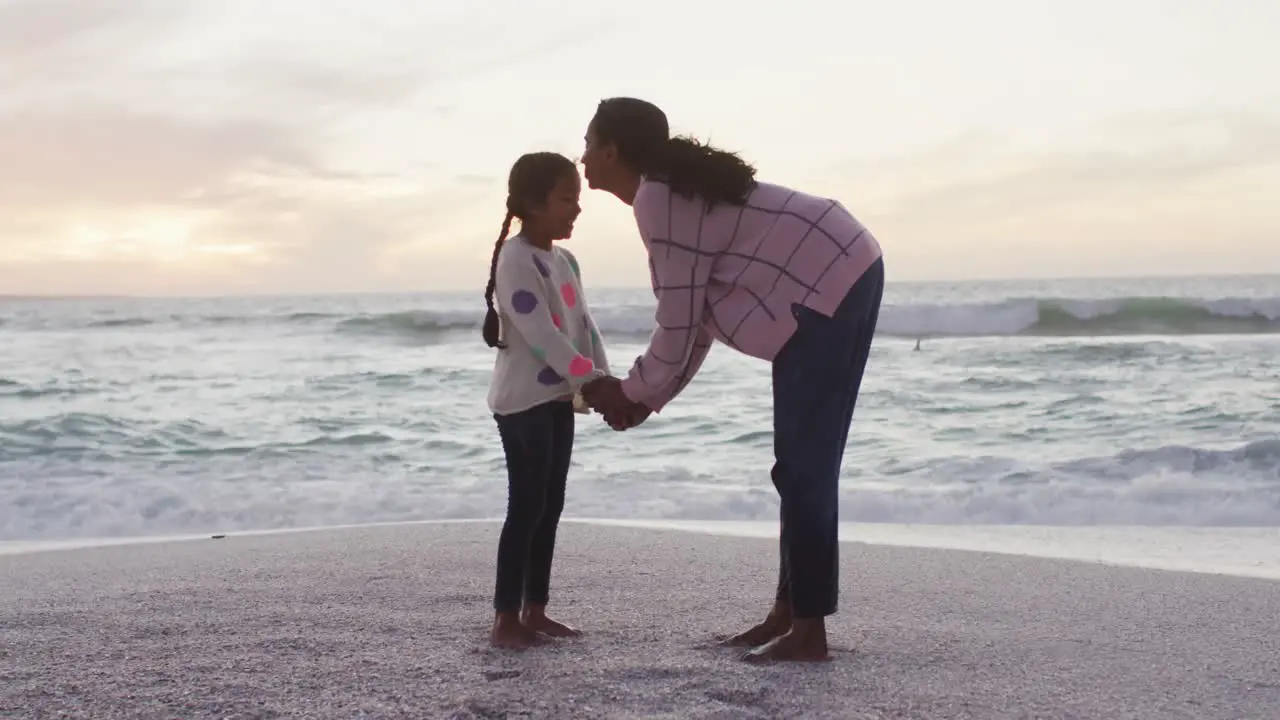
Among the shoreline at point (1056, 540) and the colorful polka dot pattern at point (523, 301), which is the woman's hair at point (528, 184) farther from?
the shoreline at point (1056, 540)

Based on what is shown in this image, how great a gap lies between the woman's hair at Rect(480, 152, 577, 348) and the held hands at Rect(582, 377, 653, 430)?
283 millimetres

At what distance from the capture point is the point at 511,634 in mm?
2984

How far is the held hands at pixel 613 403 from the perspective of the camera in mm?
2926

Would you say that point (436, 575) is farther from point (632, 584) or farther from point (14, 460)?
point (14, 460)

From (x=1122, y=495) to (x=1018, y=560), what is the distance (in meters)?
2.48

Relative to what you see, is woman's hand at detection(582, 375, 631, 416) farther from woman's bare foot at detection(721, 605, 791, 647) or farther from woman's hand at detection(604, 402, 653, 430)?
woman's bare foot at detection(721, 605, 791, 647)

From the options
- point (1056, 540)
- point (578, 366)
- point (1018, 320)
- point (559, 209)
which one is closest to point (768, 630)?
point (578, 366)

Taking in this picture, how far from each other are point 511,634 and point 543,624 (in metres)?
0.20

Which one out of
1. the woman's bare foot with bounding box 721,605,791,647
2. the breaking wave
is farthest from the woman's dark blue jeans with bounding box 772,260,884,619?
the breaking wave

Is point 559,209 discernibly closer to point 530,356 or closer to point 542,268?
point 542,268

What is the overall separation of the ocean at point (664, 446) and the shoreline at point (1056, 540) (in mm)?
291

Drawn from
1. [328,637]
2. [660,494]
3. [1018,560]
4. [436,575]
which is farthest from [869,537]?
[328,637]

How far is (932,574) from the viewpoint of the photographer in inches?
169

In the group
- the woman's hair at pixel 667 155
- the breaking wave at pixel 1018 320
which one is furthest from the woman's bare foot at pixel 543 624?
the breaking wave at pixel 1018 320
